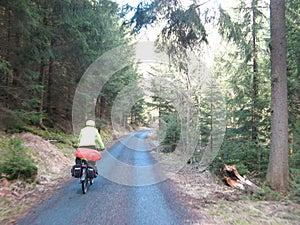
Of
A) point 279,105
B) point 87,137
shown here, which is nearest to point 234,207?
point 279,105

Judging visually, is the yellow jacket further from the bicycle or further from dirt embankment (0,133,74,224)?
dirt embankment (0,133,74,224)

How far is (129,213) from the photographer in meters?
4.53

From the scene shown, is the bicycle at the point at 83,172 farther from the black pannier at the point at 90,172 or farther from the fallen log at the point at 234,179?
the fallen log at the point at 234,179

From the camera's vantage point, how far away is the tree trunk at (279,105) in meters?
6.28

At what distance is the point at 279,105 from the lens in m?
6.39

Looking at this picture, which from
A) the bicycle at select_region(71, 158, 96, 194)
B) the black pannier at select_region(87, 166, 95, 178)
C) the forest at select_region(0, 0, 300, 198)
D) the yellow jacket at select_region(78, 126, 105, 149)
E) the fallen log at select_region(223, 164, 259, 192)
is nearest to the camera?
the bicycle at select_region(71, 158, 96, 194)

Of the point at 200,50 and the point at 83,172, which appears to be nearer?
the point at 83,172

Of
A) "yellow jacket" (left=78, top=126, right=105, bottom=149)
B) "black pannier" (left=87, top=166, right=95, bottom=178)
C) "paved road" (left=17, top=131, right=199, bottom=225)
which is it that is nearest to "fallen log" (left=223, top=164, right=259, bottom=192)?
"paved road" (left=17, top=131, right=199, bottom=225)

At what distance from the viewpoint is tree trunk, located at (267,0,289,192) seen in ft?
20.6

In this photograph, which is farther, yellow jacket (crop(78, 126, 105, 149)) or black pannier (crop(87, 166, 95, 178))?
yellow jacket (crop(78, 126, 105, 149))

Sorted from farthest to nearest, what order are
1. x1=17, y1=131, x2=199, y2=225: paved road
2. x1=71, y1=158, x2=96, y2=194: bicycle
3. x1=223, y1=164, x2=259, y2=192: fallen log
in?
x1=223, y1=164, x2=259, y2=192: fallen log < x1=71, y1=158, x2=96, y2=194: bicycle < x1=17, y1=131, x2=199, y2=225: paved road

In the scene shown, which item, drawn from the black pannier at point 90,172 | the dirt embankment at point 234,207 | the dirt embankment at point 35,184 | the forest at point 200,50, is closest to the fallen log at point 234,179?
the dirt embankment at point 234,207

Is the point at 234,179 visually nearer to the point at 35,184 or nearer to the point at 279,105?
the point at 279,105

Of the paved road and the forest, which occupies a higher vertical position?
the forest
